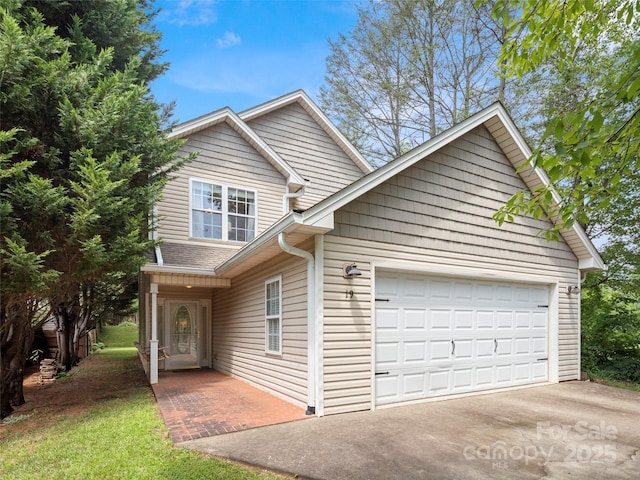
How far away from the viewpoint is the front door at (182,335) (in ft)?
36.1

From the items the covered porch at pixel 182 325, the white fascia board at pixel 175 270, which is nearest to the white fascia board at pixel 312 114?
the white fascia board at pixel 175 270

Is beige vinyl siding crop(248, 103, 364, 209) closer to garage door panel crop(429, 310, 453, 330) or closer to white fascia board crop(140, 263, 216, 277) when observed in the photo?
white fascia board crop(140, 263, 216, 277)

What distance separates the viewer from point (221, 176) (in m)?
10.4

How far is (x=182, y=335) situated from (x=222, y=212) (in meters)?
3.86

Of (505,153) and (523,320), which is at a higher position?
(505,153)

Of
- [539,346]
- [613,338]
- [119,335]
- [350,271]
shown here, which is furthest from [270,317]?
[119,335]

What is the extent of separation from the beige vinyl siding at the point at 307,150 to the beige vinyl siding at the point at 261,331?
358 centimetres

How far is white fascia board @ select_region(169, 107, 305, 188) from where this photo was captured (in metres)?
10.1

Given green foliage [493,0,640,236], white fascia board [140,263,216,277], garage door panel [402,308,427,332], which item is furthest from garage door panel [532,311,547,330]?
white fascia board [140,263,216,277]

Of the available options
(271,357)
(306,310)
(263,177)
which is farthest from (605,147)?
(263,177)

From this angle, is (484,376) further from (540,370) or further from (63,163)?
(63,163)

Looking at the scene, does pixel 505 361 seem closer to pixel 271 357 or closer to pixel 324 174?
pixel 271 357

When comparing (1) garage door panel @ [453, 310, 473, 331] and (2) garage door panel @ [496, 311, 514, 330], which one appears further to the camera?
(2) garage door panel @ [496, 311, 514, 330]

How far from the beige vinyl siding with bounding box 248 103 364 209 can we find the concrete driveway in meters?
7.28
